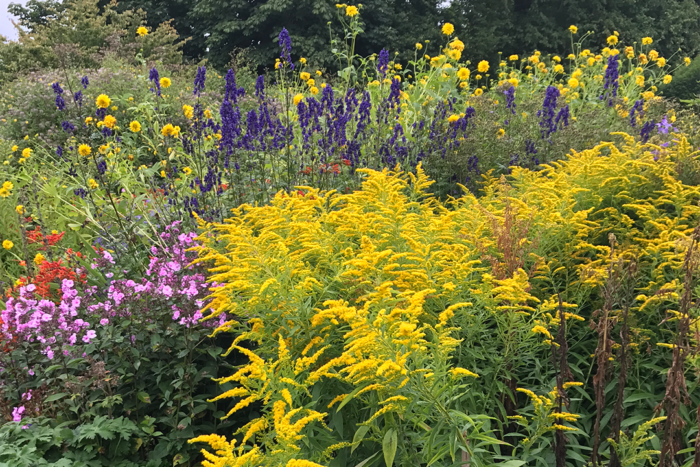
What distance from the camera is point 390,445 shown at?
152 cm

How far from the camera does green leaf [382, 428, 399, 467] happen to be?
4.83ft

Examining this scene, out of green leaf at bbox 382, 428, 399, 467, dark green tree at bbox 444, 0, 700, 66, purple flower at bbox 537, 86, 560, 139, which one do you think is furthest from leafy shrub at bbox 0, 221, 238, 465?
dark green tree at bbox 444, 0, 700, 66

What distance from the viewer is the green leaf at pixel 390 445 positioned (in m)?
1.47

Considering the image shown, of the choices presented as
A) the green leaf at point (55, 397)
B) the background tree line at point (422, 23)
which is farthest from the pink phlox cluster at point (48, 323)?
the background tree line at point (422, 23)

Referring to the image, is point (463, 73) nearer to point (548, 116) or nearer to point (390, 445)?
point (548, 116)

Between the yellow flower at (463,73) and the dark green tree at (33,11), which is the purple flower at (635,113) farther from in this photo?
the dark green tree at (33,11)

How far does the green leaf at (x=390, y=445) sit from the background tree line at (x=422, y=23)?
17742 millimetres

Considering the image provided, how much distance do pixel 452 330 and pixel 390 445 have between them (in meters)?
0.53

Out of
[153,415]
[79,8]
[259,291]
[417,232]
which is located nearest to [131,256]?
[153,415]

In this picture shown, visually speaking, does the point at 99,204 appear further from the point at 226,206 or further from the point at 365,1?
the point at 365,1

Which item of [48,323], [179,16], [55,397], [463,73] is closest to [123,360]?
[55,397]

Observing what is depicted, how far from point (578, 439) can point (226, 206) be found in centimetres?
281

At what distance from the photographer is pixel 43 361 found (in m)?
2.46

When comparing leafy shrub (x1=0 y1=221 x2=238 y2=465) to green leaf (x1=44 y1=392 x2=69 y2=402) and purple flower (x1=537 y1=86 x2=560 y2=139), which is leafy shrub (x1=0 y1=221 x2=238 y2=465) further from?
purple flower (x1=537 y1=86 x2=560 y2=139)
